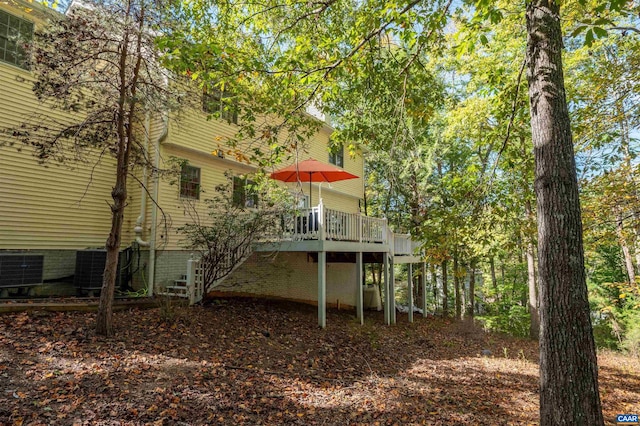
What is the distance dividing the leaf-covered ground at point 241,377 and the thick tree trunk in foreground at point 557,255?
69.1 inches

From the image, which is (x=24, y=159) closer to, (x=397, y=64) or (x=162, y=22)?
(x=162, y=22)

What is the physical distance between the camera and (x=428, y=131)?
57.5 feet

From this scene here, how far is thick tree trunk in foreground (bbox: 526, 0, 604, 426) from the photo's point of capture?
3.28 m

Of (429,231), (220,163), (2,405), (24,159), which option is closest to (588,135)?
(429,231)

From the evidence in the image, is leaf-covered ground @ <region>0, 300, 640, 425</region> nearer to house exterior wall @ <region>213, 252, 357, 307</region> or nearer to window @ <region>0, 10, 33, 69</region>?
house exterior wall @ <region>213, 252, 357, 307</region>

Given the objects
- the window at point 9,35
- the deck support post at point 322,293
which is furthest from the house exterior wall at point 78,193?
the deck support post at point 322,293

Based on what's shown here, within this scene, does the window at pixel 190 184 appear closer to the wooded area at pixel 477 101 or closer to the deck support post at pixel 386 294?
the wooded area at pixel 477 101

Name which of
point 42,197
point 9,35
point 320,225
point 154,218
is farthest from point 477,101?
point 9,35

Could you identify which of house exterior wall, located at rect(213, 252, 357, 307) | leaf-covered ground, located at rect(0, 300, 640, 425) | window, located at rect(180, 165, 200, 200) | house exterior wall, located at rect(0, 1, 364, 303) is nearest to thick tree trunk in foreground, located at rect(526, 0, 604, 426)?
leaf-covered ground, located at rect(0, 300, 640, 425)

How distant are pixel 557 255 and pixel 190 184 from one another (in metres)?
9.51

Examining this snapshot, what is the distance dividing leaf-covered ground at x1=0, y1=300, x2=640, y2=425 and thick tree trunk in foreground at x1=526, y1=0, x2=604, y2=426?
1755 millimetres

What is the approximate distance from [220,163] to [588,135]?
9.92m

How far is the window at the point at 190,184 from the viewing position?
33.4ft

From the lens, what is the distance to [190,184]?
34.5ft
